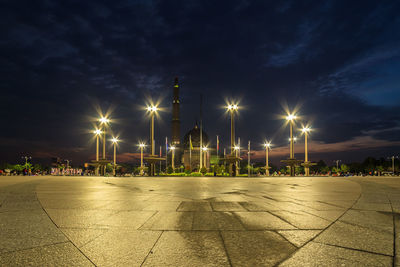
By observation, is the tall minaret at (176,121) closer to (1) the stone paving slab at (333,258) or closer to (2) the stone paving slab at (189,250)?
(2) the stone paving slab at (189,250)

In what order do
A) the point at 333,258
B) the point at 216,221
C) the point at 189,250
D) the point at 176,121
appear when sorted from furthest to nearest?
the point at 176,121
the point at 216,221
the point at 189,250
the point at 333,258

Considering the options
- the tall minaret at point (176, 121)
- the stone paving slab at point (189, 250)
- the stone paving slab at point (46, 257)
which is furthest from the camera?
the tall minaret at point (176, 121)

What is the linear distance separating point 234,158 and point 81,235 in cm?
3155

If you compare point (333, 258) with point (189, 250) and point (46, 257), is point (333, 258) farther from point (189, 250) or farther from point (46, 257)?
point (46, 257)

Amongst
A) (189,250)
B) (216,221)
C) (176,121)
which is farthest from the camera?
(176,121)

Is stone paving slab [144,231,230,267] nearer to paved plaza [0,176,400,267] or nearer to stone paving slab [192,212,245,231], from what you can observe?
paved plaza [0,176,400,267]

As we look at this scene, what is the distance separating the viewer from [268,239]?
12.7ft

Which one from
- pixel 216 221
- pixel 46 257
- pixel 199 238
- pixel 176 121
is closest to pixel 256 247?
pixel 199 238

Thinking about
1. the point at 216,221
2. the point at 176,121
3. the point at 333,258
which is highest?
the point at 176,121

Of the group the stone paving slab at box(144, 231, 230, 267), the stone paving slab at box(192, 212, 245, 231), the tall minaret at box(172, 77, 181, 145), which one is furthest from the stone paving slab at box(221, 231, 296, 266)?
the tall minaret at box(172, 77, 181, 145)

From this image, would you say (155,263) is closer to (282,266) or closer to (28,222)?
(282,266)

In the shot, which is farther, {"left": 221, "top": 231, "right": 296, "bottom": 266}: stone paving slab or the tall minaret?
the tall minaret

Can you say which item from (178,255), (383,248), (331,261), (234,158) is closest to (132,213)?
(178,255)

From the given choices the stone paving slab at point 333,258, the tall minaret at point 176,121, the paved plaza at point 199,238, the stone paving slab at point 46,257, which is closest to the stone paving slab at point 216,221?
the paved plaza at point 199,238
